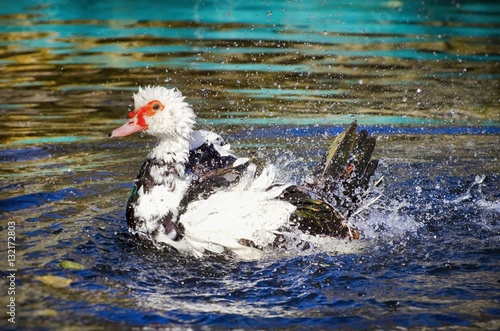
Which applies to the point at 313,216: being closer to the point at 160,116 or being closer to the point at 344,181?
A: the point at 344,181

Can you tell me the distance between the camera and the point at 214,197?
15.4ft

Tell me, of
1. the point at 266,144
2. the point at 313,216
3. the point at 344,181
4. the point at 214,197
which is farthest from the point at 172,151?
the point at 266,144

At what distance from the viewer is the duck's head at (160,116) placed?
194 inches

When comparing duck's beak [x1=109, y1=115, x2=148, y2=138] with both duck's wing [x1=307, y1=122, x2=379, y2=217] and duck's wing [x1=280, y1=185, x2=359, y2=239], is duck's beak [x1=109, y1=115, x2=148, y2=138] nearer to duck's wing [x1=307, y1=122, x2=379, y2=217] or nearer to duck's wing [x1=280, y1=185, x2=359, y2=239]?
duck's wing [x1=280, y1=185, x2=359, y2=239]

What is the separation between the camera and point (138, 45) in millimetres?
10266

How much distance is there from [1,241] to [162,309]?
145 centimetres

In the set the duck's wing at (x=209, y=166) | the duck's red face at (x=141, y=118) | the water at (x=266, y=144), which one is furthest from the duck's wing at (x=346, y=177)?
the duck's red face at (x=141, y=118)

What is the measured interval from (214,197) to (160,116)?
66cm

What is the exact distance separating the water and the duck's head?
2.42ft

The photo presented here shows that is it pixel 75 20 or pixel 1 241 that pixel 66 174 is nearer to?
pixel 1 241

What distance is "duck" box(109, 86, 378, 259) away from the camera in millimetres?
4707

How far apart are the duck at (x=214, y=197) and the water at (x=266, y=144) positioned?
A: 0.14 meters

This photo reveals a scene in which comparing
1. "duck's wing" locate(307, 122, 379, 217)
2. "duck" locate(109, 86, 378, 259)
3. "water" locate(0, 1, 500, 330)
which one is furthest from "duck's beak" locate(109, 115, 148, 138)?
"duck's wing" locate(307, 122, 379, 217)

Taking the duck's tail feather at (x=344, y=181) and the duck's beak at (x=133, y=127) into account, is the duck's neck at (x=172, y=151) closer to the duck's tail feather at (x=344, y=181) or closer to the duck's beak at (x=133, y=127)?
the duck's beak at (x=133, y=127)
